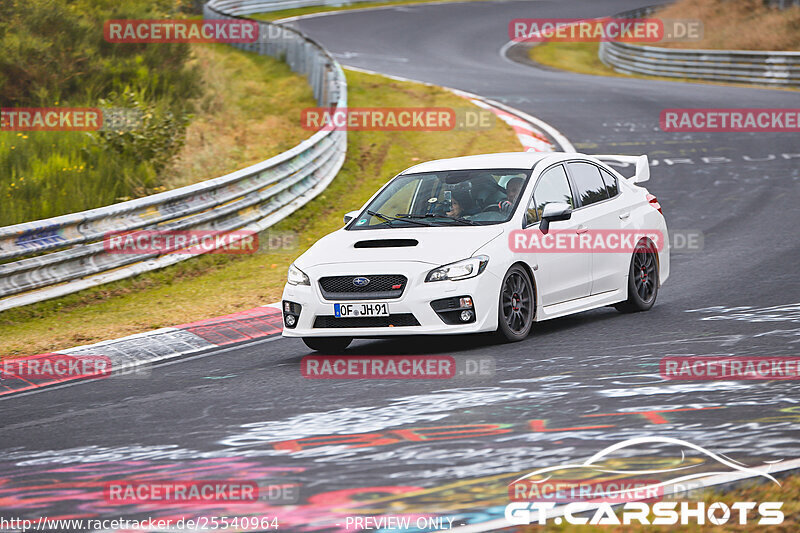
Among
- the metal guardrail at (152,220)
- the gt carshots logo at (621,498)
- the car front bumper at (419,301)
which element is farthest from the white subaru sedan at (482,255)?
the metal guardrail at (152,220)

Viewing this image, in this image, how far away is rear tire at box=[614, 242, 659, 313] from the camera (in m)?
11.1

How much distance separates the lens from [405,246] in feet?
31.1

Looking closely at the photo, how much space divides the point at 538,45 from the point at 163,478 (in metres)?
41.0

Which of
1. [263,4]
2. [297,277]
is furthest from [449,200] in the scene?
[263,4]

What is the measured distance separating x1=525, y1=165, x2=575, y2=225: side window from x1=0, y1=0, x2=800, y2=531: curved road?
1.06 metres

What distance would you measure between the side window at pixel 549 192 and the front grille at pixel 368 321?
5.26 ft

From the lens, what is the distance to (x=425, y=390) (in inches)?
313

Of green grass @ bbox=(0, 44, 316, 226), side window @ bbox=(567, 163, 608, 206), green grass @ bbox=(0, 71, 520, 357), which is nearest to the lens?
side window @ bbox=(567, 163, 608, 206)

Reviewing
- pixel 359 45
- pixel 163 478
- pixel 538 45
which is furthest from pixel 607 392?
pixel 538 45

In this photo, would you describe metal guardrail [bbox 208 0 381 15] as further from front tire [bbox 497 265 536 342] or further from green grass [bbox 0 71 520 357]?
front tire [bbox 497 265 536 342]

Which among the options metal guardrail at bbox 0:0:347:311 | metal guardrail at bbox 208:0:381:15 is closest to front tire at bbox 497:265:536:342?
metal guardrail at bbox 0:0:347:311

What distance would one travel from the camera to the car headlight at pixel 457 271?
9117 mm

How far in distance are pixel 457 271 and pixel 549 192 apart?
1.79 metres

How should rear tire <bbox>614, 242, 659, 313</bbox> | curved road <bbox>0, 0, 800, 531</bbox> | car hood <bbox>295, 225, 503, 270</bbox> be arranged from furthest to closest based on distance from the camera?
1. rear tire <bbox>614, 242, 659, 313</bbox>
2. car hood <bbox>295, 225, 503, 270</bbox>
3. curved road <bbox>0, 0, 800, 531</bbox>
